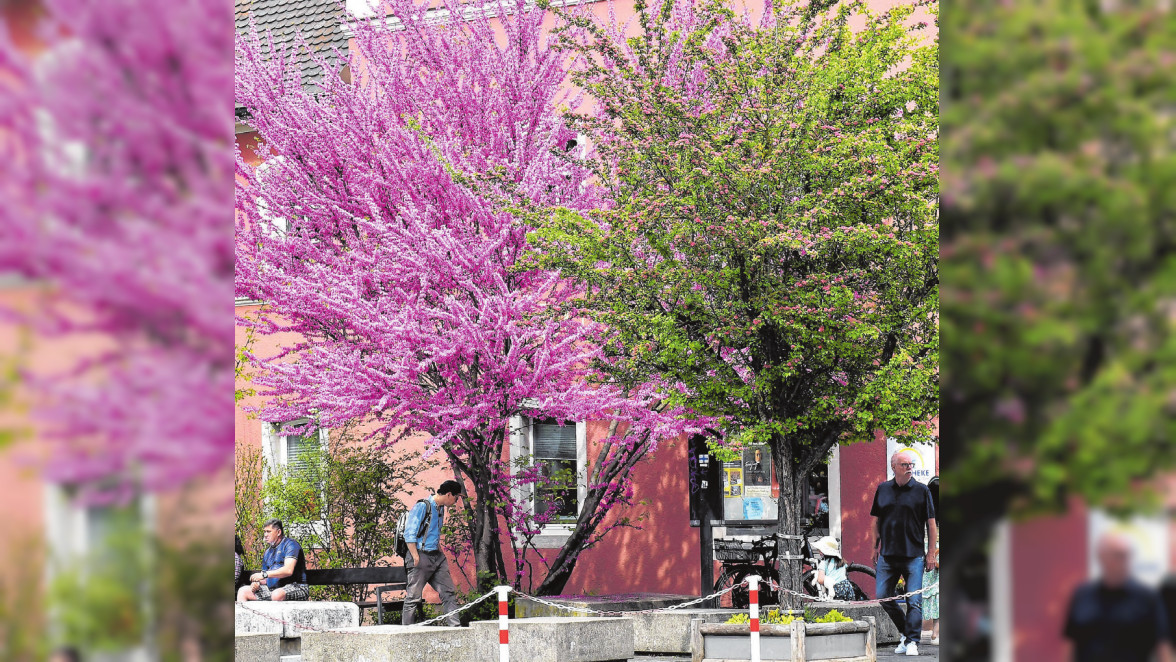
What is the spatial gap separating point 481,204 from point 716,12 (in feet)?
14.2

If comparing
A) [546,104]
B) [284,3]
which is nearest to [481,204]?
[546,104]

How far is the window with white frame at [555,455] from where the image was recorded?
693 inches

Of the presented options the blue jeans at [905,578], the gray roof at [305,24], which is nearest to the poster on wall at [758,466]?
the blue jeans at [905,578]

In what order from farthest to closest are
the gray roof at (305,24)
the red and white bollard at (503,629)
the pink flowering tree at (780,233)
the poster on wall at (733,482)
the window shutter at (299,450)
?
1. the gray roof at (305,24)
2. the window shutter at (299,450)
3. the poster on wall at (733,482)
4. the pink flowering tree at (780,233)
5. the red and white bollard at (503,629)

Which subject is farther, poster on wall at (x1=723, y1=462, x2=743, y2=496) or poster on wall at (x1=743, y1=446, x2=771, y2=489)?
poster on wall at (x1=723, y1=462, x2=743, y2=496)
